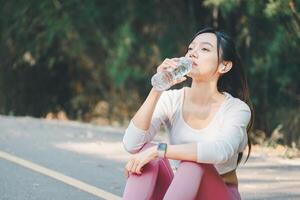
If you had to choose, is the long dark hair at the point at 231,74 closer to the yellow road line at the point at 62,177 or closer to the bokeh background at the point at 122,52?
the yellow road line at the point at 62,177

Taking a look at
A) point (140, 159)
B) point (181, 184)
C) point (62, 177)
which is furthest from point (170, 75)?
point (62, 177)

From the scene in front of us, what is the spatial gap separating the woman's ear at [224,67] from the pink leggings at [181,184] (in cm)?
58

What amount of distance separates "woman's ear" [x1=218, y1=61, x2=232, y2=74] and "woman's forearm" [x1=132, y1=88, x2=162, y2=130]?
1.21 ft

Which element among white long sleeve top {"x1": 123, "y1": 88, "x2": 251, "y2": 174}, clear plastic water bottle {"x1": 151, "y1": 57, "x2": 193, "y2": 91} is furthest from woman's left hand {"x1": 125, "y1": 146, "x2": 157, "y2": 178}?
clear plastic water bottle {"x1": 151, "y1": 57, "x2": 193, "y2": 91}

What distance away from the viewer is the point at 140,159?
4.56 m

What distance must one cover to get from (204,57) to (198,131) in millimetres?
403

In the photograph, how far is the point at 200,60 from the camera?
4.78 meters

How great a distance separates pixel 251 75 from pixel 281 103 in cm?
70

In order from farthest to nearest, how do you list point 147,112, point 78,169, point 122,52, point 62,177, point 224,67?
1. point 122,52
2. point 78,169
3. point 62,177
4. point 224,67
5. point 147,112

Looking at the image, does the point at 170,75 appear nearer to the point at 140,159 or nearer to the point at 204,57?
the point at 204,57

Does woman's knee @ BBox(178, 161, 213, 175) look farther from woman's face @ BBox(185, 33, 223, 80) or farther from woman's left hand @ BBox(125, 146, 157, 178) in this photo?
woman's face @ BBox(185, 33, 223, 80)

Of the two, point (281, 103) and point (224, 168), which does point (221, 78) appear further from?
point (281, 103)

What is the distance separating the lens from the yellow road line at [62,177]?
6809mm

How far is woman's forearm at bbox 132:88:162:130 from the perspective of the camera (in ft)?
15.4
